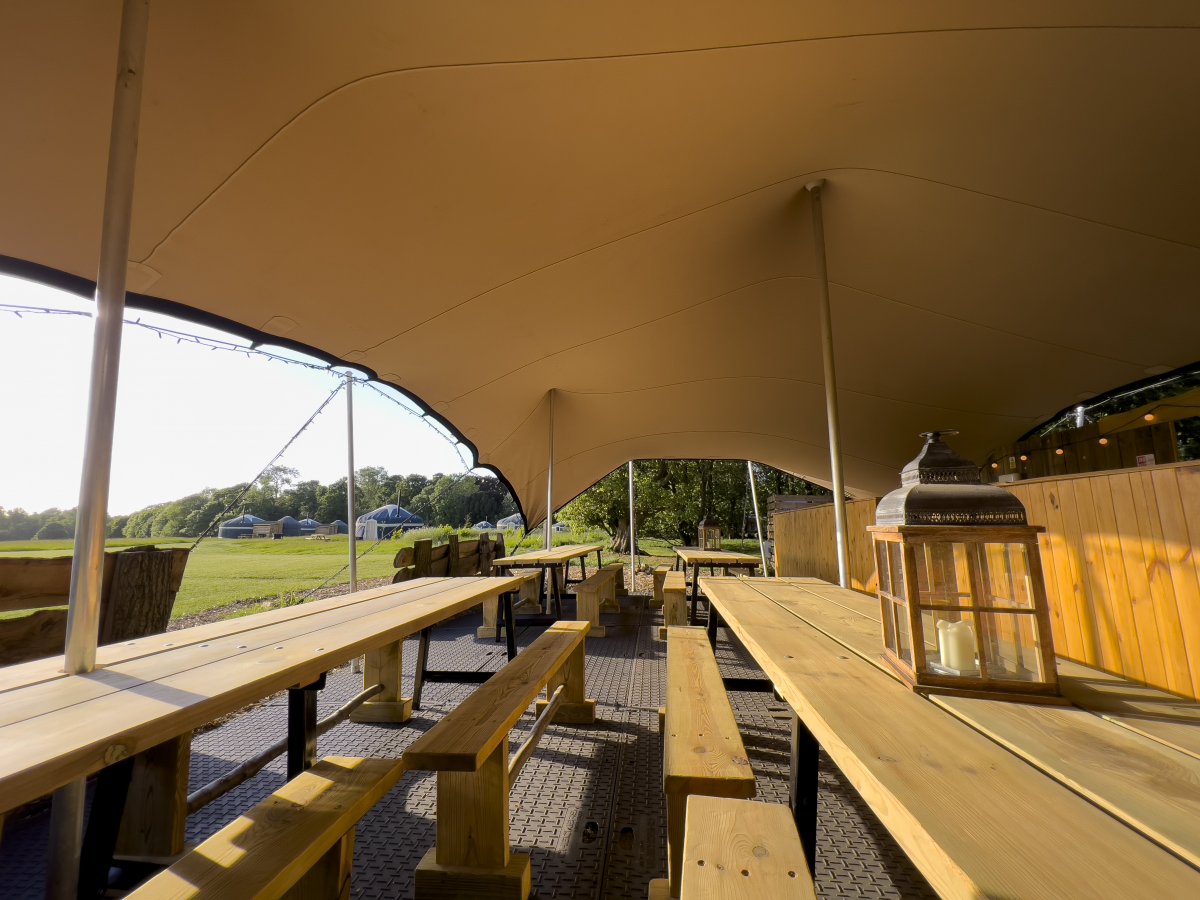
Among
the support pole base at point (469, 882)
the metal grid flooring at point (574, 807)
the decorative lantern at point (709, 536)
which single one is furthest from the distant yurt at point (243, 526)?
the support pole base at point (469, 882)

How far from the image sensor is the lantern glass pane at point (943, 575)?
93cm

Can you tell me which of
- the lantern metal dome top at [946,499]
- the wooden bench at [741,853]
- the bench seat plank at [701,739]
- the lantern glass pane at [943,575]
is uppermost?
the lantern metal dome top at [946,499]

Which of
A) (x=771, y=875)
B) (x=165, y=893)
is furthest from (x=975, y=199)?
(x=165, y=893)

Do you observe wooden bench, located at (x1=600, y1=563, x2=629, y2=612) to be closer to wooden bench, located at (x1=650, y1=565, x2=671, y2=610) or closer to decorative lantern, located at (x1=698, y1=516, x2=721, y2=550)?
wooden bench, located at (x1=650, y1=565, x2=671, y2=610)

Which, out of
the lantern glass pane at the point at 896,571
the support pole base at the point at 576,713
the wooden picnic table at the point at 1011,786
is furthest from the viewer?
the support pole base at the point at 576,713

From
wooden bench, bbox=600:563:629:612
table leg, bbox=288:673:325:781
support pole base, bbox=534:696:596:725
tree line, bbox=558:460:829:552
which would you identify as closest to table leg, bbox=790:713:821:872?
table leg, bbox=288:673:325:781

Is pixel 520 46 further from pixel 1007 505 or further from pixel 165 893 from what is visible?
pixel 165 893

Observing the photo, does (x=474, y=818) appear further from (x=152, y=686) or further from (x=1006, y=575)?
(x=1006, y=575)

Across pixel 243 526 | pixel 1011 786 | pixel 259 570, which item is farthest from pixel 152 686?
pixel 243 526

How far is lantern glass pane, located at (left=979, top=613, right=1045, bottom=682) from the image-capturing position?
88cm

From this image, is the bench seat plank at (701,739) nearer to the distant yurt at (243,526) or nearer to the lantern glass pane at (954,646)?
the lantern glass pane at (954,646)

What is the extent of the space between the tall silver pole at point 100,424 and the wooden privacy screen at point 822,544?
2639 mm

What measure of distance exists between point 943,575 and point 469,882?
4.52 feet

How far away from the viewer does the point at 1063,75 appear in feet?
5.73
